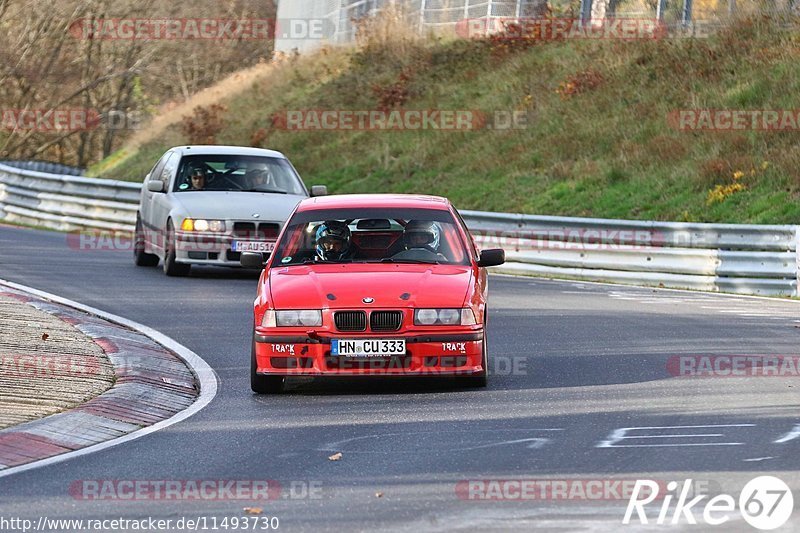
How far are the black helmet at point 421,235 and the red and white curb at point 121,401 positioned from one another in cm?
190

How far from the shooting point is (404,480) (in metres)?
7.78

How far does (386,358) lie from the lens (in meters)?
10.8

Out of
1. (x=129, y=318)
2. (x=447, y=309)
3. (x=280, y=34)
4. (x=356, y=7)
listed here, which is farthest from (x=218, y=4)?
(x=447, y=309)

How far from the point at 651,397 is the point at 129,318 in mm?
6528

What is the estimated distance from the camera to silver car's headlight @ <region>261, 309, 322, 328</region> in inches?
430

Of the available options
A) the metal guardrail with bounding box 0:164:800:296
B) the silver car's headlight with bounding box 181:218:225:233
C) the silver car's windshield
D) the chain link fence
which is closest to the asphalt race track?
the silver car's headlight with bounding box 181:218:225:233

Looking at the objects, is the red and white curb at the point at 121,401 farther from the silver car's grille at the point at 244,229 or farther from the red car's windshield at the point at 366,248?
the silver car's grille at the point at 244,229

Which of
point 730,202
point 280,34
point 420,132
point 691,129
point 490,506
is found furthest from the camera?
point 280,34

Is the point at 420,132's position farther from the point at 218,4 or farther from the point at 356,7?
the point at 218,4

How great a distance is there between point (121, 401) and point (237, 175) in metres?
10.3

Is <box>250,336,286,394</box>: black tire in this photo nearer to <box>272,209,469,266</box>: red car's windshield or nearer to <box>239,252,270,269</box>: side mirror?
<box>272,209,469,266</box>: red car's windshield

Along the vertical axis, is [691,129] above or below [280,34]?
below

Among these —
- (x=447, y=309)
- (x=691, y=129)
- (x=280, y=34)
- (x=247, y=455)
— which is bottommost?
(x=247, y=455)

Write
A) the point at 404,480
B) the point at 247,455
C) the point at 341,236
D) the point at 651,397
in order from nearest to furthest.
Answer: the point at 404,480, the point at 247,455, the point at 651,397, the point at 341,236
